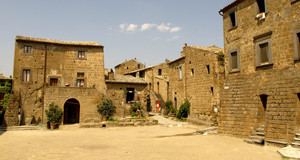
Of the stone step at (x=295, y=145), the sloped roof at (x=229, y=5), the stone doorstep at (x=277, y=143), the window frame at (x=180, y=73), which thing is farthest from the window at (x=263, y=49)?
the window frame at (x=180, y=73)

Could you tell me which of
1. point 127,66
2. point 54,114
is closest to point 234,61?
point 54,114

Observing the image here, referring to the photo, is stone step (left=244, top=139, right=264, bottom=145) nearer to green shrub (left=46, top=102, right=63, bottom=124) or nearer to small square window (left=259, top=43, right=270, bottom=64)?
small square window (left=259, top=43, right=270, bottom=64)

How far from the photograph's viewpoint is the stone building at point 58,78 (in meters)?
22.4

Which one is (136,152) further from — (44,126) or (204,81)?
(44,126)

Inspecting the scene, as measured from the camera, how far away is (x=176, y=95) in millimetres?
27031

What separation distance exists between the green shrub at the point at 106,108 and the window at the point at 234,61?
1280 cm

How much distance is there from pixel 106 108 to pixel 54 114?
498 cm

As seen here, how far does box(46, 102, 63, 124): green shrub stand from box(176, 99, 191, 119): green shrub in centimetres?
1242

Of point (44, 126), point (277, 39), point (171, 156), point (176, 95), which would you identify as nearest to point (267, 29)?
point (277, 39)

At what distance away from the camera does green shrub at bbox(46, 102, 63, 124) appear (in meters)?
21.0

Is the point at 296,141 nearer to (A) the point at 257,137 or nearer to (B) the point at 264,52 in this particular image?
(A) the point at 257,137

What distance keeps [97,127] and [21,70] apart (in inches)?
414

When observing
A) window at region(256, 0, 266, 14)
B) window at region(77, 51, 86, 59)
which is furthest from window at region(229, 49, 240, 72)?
window at region(77, 51, 86, 59)

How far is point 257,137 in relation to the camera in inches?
460
